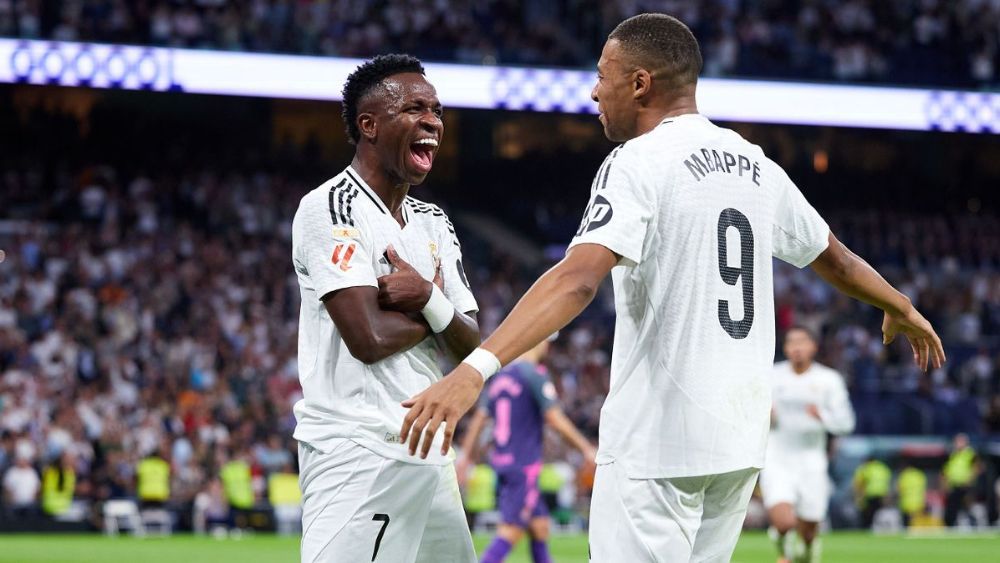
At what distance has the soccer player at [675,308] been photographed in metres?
4.09

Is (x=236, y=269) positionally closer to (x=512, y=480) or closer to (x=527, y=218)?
(x=527, y=218)

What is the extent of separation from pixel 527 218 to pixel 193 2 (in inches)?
373

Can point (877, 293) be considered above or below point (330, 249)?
below

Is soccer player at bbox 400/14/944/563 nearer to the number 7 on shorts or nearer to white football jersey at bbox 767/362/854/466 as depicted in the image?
the number 7 on shorts

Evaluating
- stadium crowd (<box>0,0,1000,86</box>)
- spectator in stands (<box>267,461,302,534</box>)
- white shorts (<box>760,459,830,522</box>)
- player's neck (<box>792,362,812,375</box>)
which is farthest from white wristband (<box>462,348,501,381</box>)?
stadium crowd (<box>0,0,1000,86</box>)

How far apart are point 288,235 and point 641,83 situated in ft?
76.0

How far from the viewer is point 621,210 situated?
3992 millimetres

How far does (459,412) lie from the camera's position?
3639 millimetres

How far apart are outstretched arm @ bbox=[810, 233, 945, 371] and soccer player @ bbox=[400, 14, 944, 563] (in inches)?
16.3

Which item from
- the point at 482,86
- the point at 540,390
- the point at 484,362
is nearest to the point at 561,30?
the point at 482,86

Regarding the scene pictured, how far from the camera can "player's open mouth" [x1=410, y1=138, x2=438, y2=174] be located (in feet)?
15.6

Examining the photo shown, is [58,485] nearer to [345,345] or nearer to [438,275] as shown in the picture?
[438,275]

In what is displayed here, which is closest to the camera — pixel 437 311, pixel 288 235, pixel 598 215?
pixel 598 215

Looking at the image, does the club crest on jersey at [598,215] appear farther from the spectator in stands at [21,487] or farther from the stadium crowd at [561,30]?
the stadium crowd at [561,30]
